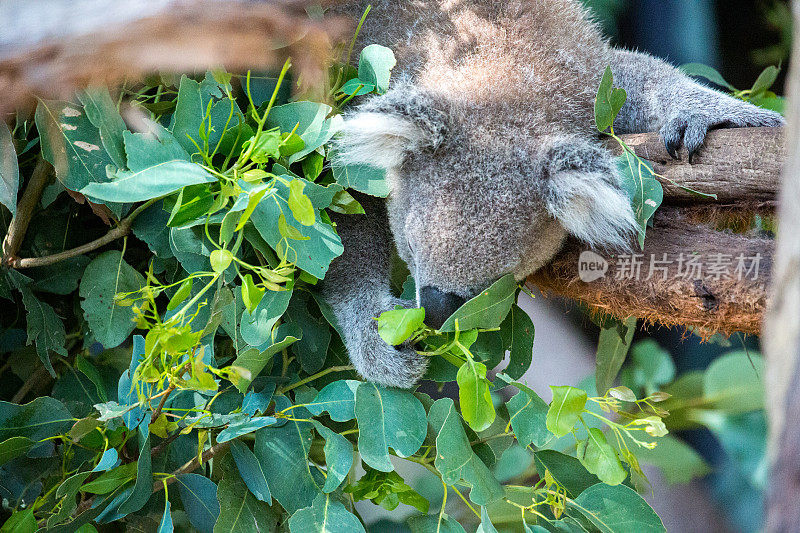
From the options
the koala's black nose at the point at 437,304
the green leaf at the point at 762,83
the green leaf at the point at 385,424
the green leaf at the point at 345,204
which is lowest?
the green leaf at the point at 385,424

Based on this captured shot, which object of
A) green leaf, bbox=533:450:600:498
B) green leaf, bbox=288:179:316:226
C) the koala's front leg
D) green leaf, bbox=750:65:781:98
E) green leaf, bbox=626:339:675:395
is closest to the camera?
green leaf, bbox=288:179:316:226

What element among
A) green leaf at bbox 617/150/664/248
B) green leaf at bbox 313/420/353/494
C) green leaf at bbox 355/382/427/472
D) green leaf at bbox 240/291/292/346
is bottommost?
green leaf at bbox 313/420/353/494

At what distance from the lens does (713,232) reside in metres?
1.31

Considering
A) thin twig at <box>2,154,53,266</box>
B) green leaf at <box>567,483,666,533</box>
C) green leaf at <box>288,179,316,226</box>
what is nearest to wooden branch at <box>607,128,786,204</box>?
green leaf at <box>567,483,666,533</box>

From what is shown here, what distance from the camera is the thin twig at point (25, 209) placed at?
150 centimetres

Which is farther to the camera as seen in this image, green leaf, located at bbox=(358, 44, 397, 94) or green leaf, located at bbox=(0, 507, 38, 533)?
green leaf, located at bbox=(358, 44, 397, 94)

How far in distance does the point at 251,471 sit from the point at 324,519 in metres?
0.20

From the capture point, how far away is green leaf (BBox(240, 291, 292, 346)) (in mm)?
1229

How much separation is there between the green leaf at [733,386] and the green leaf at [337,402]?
222 cm

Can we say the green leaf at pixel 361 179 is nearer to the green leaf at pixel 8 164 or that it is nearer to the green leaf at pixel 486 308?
the green leaf at pixel 486 308

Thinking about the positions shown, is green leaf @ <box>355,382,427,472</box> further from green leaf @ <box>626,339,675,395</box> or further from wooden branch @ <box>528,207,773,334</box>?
green leaf @ <box>626,339,675,395</box>

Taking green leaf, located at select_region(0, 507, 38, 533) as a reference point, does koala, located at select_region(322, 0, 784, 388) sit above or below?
above

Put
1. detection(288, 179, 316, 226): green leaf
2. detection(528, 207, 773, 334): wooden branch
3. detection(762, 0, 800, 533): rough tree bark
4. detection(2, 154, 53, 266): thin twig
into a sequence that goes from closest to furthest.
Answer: detection(762, 0, 800, 533): rough tree bark → detection(288, 179, 316, 226): green leaf → detection(528, 207, 773, 334): wooden branch → detection(2, 154, 53, 266): thin twig

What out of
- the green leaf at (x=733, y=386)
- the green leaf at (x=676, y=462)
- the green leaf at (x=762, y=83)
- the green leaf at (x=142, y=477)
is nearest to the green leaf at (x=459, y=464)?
the green leaf at (x=142, y=477)
